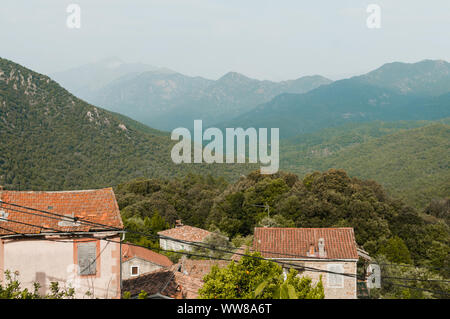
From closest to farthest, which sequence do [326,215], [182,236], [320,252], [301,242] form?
[320,252], [301,242], [326,215], [182,236]

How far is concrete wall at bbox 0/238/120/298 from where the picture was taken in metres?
11.1

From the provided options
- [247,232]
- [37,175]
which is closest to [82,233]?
[247,232]

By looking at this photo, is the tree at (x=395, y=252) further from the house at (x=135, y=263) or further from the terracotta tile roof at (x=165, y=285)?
the terracotta tile roof at (x=165, y=285)

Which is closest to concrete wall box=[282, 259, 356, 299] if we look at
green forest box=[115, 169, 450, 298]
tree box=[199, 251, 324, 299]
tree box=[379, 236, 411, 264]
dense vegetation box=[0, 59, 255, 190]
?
green forest box=[115, 169, 450, 298]

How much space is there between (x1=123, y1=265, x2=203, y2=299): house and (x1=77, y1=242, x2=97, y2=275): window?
3913 mm

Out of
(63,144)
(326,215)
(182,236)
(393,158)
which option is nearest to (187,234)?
(182,236)

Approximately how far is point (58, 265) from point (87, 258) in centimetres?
72

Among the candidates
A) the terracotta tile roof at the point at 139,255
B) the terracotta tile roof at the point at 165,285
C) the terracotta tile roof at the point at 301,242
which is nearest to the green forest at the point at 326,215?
the terracotta tile roof at the point at 139,255

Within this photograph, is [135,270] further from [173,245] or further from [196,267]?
[173,245]

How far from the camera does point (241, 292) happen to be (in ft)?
31.3

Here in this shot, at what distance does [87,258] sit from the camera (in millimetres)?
11406

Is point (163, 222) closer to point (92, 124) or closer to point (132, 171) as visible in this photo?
point (132, 171)

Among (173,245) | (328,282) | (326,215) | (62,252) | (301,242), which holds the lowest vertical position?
(173,245)
